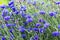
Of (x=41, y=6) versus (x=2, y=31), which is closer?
(x=2, y=31)

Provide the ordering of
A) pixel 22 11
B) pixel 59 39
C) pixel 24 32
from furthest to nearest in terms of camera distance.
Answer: pixel 22 11 < pixel 24 32 < pixel 59 39

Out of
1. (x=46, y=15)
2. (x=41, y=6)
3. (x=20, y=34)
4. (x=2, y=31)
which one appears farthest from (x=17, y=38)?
(x=41, y=6)

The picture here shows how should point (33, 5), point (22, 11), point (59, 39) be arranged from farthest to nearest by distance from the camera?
point (33, 5) → point (22, 11) → point (59, 39)

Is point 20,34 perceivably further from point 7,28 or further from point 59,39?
point 59,39

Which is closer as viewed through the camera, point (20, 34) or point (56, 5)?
point (20, 34)

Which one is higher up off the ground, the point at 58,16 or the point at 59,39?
the point at 58,16

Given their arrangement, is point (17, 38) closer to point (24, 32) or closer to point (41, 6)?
point (24, 32)

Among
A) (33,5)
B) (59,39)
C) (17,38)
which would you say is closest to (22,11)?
(33,5)

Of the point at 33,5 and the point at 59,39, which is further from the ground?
the point at 33,5

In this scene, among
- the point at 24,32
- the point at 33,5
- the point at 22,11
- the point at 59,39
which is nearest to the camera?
the point at 59,39
